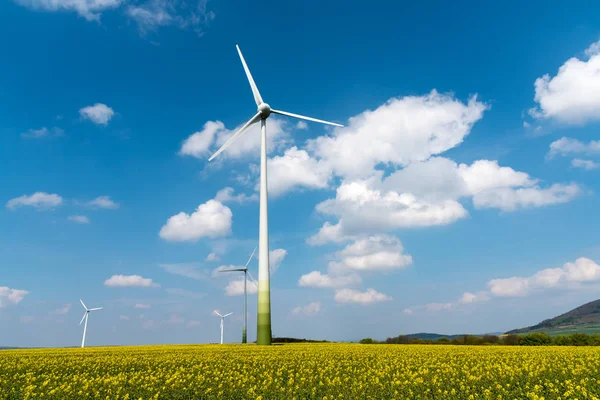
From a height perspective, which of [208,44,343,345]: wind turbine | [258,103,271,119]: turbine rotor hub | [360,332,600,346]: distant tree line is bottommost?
[360,332,600,346]: distant tree line

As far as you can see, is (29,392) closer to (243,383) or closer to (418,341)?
(243,383)

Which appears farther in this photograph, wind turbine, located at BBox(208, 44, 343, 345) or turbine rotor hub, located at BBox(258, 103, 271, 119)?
turbine rotor hub, located at BBox(258, 103, 271, 119)

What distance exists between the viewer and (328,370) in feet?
83.9

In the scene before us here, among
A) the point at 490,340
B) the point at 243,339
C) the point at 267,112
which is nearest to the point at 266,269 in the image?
the point at 267,112

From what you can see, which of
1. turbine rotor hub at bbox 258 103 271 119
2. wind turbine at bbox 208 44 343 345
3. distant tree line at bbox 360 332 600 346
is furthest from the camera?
distant tree line at bbox 360 332 600 346

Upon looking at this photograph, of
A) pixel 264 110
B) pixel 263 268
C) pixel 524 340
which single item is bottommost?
pixel 524 340

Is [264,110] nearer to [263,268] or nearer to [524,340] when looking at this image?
[263,268]

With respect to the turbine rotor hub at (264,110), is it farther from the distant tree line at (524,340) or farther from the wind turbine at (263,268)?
the distant tree line at (524,340)

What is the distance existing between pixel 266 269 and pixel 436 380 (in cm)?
4387

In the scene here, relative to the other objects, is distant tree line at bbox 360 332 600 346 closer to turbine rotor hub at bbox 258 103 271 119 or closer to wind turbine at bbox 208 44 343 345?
wind turbine at bbox 208 44 343 345

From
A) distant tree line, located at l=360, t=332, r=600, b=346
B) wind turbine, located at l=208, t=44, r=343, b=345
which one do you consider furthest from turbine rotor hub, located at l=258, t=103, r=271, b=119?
distant tree line, located at l=360, t=332, r=600, b=346

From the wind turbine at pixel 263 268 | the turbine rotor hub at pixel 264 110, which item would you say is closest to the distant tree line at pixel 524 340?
the wind turbine at pixel 263 268

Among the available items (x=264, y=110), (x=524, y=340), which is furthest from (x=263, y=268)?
(x=524, y=340)

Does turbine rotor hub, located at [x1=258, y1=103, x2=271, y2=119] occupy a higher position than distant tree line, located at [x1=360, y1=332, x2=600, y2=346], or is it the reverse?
turbine rotor hub, located at [x1=258, y1=103, x2=271, y2=119]
